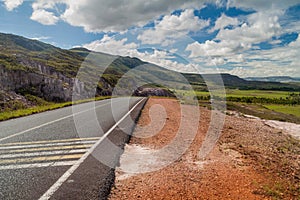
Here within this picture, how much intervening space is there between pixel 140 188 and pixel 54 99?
40.0 m

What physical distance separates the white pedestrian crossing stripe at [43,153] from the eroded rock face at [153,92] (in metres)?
61.7

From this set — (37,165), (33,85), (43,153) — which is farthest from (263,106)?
(37,165)

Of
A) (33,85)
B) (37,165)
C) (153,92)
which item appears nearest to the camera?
(37,165)

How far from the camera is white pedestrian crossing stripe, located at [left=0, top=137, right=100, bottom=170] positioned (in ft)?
19.1

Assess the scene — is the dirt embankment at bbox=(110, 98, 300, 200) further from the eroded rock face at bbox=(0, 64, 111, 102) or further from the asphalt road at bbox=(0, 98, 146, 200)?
the eroded rock face at bbox=(0, 64, 111, 102)

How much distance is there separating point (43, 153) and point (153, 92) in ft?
217

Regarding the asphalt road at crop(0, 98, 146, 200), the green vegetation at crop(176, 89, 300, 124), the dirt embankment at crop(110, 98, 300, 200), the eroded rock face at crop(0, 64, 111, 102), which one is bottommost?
the green vegetation at crop(176, 89, 300, 124)

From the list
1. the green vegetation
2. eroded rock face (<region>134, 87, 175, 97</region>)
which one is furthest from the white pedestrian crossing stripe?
eroded rock face (<region>134, 87, 175, 97</region>)

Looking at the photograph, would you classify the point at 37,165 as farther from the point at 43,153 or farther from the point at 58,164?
the point at 43,153

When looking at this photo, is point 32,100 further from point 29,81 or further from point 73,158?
point 73,158

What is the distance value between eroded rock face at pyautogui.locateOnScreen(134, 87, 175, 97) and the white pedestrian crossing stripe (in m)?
61.7

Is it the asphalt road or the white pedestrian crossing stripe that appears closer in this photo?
the asphalt road

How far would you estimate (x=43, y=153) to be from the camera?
667 cm

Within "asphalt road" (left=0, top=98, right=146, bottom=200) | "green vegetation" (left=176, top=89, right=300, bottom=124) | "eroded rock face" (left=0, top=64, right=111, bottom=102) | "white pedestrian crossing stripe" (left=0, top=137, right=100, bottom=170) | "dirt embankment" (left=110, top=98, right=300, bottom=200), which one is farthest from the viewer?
"green vegetation" (left=176, top=89, right=300, bottom=124)
